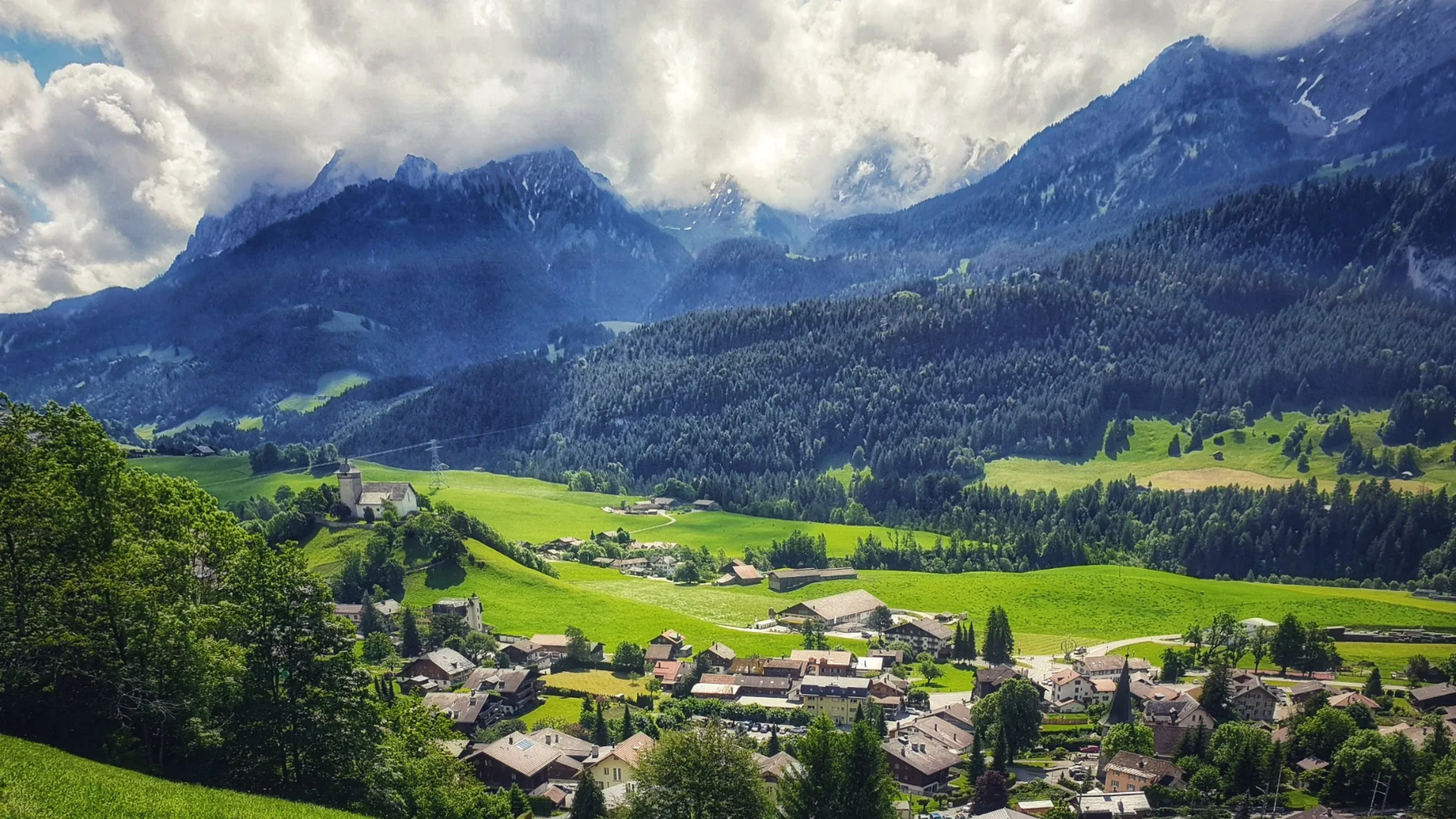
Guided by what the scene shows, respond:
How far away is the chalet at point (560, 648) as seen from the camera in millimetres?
88750

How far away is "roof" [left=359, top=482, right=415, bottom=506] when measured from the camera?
115 metres

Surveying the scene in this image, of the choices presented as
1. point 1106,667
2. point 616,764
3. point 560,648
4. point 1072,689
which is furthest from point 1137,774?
point 560,648

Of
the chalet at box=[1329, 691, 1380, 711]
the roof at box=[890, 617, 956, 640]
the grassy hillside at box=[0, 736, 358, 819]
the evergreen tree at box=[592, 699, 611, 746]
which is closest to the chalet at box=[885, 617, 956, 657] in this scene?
the roof at box=[890, 617, 956, 640]

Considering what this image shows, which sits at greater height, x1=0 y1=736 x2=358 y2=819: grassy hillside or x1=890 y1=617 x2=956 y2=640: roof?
→ x1=0 y1=736 x2=358 y2=819: grassy hillside

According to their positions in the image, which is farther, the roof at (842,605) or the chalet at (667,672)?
the roof at (842,605)

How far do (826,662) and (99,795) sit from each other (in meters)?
69.7

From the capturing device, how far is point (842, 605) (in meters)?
113

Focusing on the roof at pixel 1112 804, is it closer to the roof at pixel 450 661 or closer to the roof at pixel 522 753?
the roof at pixel 522 753

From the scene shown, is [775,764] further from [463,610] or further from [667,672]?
[463,610]

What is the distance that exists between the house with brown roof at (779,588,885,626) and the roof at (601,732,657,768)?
46.2 m

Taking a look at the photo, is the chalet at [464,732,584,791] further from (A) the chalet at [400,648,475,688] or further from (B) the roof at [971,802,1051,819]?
(B) the roof at [971,802,1051,819]

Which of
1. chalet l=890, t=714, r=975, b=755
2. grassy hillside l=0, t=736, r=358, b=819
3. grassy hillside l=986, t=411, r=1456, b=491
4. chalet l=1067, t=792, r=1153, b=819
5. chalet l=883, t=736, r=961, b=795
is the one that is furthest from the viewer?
grassy hillside l=986, t=411, r=1456, b=491

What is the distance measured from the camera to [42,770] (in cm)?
2533

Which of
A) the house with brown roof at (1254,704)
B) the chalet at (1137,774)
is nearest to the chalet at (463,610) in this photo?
the chalet at (1137,774)
